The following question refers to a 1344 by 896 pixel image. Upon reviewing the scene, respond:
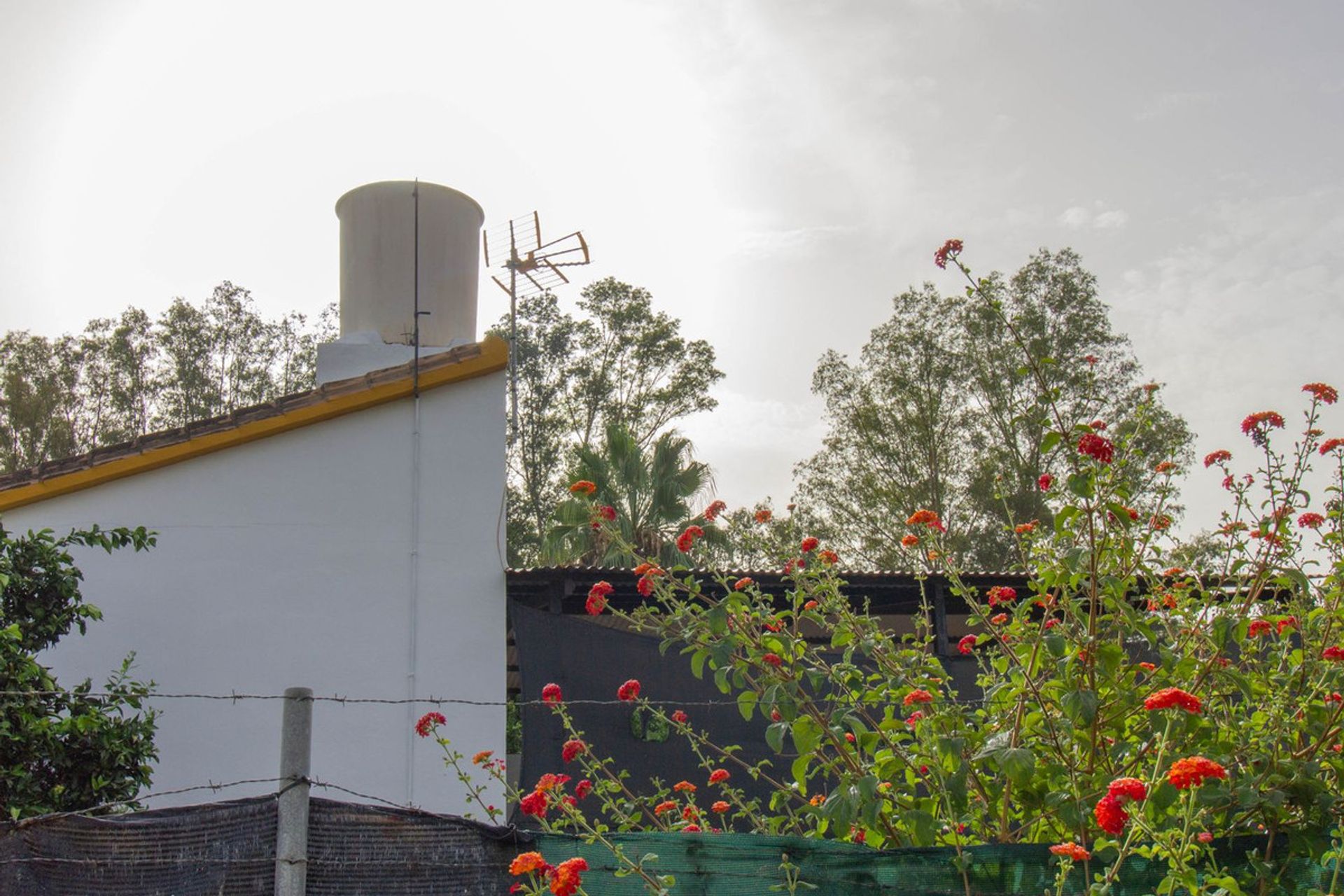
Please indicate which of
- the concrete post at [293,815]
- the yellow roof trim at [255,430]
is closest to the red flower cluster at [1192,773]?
the concrete post at [293,815]

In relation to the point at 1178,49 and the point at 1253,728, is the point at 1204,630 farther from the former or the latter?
the point at 1178,49

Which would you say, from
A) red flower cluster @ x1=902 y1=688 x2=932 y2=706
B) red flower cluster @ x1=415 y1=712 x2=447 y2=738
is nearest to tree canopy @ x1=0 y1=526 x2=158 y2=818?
red flower cluster @ x1=415 y1=712 x2=447 y2=738

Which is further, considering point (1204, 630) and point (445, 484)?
point (445, 484)

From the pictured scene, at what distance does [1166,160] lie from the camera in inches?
219

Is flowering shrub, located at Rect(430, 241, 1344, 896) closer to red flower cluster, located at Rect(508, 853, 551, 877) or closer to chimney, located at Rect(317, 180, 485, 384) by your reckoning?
red flower cluster, located at Rect(508, 853, 551, 877)

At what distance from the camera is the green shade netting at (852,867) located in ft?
8.00

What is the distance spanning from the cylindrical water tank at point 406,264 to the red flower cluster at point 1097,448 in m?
5.91

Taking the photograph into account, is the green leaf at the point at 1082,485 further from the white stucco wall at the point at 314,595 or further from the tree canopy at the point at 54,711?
the white stucco wall at the point at 314,595

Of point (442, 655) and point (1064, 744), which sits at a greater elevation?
point (442, 655)

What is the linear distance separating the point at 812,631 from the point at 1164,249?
14.0 ft

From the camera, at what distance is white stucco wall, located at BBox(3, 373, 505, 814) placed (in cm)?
568

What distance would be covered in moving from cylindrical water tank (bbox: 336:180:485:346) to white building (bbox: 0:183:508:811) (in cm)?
143

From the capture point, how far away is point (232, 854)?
8.45 feet

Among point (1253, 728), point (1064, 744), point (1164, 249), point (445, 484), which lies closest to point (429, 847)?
point (1064, 744)
